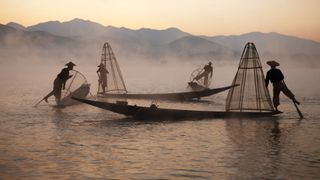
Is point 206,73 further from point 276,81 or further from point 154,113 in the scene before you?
point 154,113

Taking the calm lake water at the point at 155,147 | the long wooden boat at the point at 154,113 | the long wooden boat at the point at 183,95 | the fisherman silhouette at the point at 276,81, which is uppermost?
the fisherman silhouette at the point at 276,81

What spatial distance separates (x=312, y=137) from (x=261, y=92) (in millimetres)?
4698

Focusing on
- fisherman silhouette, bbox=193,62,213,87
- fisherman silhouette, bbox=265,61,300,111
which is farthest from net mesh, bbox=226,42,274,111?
fisherman silhouette, bbox=193,62,213,87

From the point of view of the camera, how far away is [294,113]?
727 inches

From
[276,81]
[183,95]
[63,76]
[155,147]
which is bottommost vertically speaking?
[155,147]

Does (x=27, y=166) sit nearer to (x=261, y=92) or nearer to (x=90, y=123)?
(x=90, y=123)

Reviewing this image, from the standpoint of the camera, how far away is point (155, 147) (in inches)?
450

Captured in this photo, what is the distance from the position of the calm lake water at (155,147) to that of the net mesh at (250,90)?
96 centimetres

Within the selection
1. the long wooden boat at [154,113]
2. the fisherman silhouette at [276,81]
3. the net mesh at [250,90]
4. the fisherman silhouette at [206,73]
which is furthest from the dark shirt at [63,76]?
the fisherman silhouette at [206,73]

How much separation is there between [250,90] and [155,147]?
23.4 feet

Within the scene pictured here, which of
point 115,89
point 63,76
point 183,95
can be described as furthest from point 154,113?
point 115,89

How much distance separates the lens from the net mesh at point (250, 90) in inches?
679

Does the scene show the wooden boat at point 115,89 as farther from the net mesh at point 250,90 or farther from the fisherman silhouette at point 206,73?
the net mesh at point 250,90

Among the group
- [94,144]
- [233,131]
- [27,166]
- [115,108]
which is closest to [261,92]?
[233,131]
